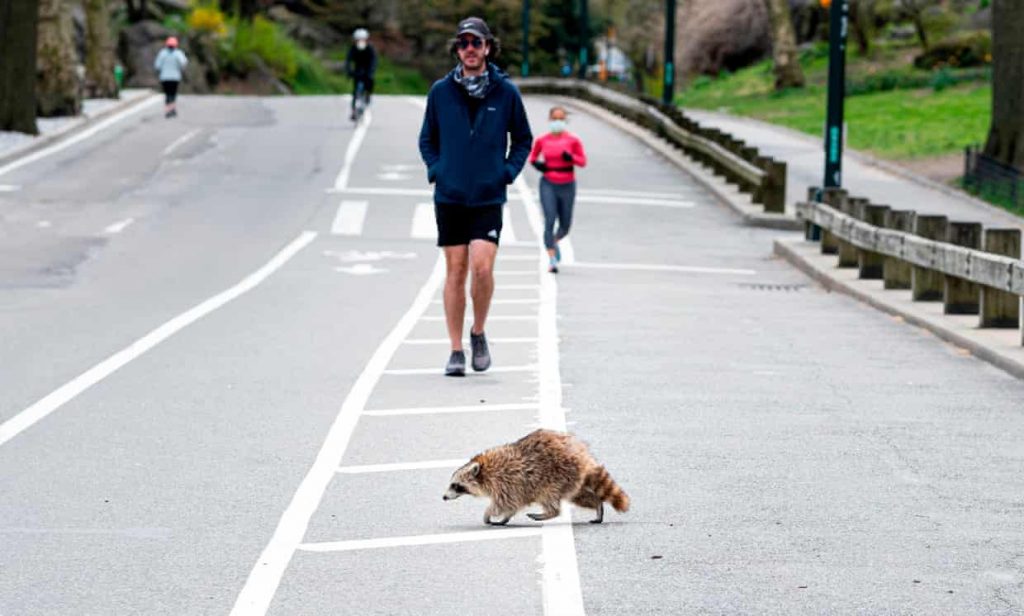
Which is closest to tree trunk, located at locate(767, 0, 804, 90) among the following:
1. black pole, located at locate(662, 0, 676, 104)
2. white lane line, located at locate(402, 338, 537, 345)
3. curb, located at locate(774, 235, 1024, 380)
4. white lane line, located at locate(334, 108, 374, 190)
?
white lane line, located at locate(334, 108, 374, 190)

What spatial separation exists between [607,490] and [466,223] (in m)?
4.88

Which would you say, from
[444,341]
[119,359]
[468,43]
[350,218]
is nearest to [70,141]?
[350,218]

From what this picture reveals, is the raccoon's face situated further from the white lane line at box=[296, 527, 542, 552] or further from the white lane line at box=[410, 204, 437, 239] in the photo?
the white lane line at box=[410, 204, 437, 239]

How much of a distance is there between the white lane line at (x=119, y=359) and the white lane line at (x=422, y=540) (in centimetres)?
305

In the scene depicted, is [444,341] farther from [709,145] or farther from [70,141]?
[70,141]

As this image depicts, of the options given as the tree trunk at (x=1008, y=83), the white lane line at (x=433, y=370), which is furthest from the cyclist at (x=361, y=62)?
the white lane line at (x=433, y=370)

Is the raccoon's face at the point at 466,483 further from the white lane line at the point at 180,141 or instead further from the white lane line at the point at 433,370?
the white lane line at the point at 180,141

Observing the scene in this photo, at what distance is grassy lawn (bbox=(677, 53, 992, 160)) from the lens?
137 ft

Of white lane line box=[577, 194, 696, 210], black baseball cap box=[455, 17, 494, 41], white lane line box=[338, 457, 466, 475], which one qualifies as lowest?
white lane line box=[577, 194, 696, 210]

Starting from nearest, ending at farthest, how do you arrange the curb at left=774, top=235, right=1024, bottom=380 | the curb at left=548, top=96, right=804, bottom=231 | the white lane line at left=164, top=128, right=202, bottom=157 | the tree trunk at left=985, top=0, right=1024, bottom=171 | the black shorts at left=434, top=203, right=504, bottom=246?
the black shorts at left=434, top=203, right=504, bottom=246 → the curb at left=774, top=235, right=1024, bottom=380 → the curb at left=548, top=96, right=804, bottom=231 → the tree trunk at left=985, top=0, right=1024, bottom=171 → the white lane line at left=164, top=128, right=202, bottom=157

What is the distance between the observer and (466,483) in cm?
803

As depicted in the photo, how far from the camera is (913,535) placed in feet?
26.4

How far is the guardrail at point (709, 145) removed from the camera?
2975 centimetres

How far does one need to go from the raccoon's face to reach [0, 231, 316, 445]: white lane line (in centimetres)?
316
